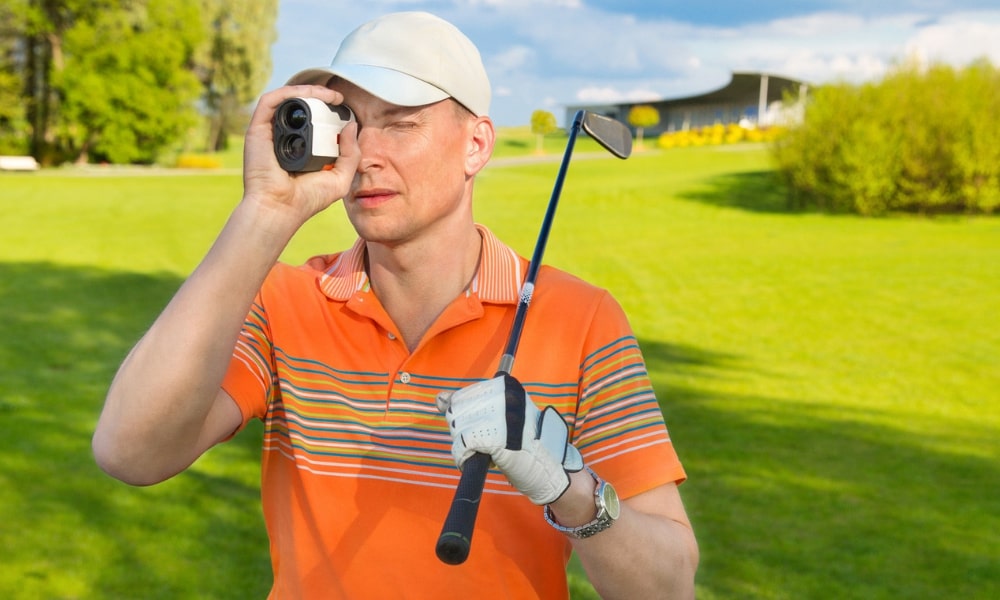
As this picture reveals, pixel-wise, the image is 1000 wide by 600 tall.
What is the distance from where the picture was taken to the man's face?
7.80 feet

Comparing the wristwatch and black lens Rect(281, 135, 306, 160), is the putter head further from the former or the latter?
the wristwatch

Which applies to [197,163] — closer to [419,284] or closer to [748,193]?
[748,193]

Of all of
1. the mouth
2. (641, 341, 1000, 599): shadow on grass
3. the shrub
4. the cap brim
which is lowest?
(641, 341, 1000, 599): shadow on grass

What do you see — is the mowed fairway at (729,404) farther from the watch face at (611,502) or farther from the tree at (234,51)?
the tree at (234,51)

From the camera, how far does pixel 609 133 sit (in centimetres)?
313

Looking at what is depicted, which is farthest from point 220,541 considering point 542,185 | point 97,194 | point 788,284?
point 542,185

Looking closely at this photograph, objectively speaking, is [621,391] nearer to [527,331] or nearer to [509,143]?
[527,331]

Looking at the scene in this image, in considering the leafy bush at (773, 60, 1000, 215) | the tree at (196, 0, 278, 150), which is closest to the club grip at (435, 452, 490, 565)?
the leafy bush at (773, 60, 1000, 215)

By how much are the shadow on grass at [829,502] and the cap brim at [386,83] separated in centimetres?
448

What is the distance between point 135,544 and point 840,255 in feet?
60.7

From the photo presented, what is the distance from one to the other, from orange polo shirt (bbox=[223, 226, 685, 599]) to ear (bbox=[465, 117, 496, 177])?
23 cm

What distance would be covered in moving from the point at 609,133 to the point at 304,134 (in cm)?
120

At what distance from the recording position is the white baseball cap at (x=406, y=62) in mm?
2299

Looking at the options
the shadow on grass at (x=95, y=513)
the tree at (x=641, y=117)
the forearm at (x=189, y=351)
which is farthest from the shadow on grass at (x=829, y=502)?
the tree at (x=641, y=117)
